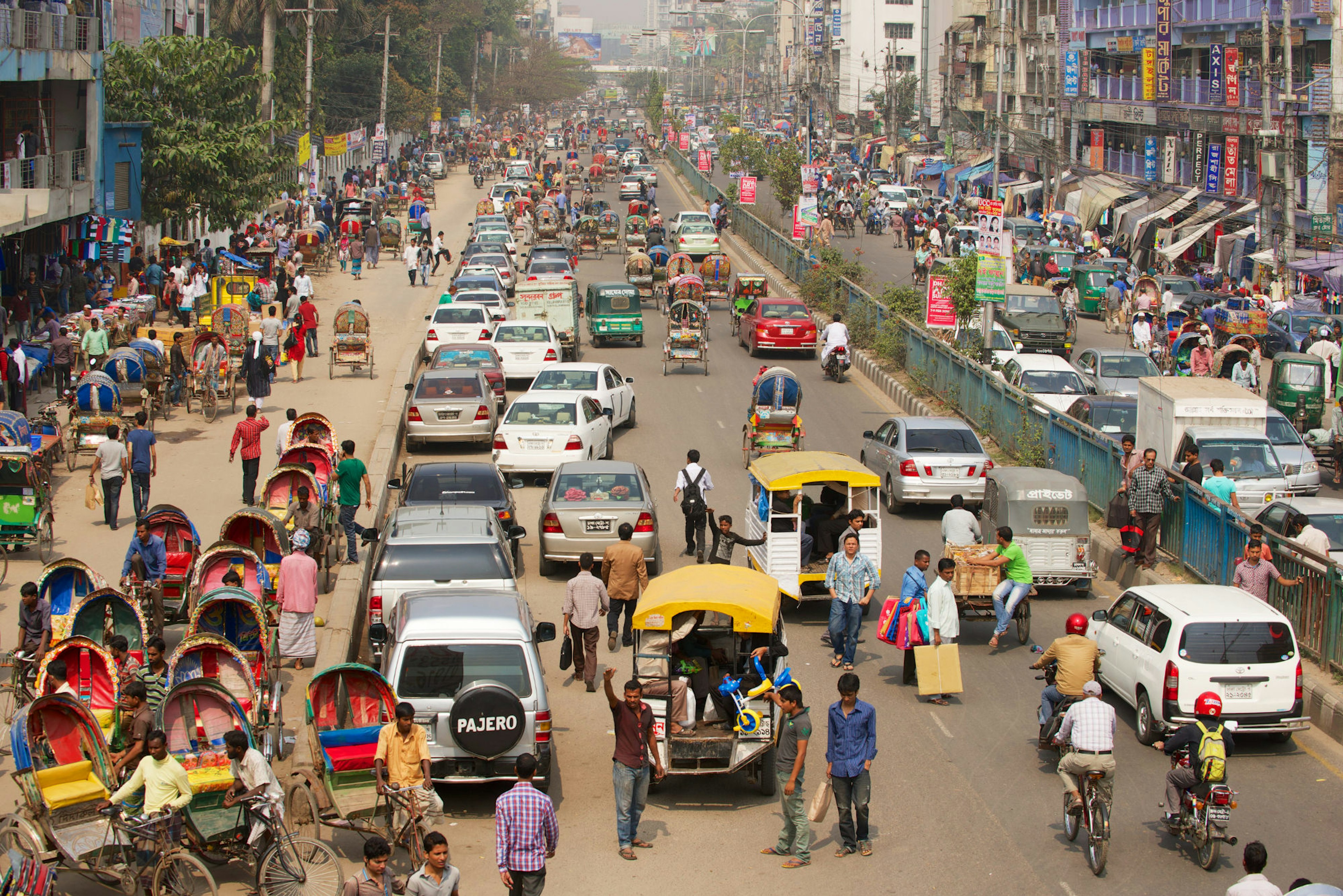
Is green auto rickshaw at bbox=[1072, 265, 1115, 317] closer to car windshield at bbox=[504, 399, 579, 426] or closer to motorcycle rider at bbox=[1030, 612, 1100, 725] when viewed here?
car windshield at bbox=[504, 399, 579, 426]

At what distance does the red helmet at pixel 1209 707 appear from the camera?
1107cm

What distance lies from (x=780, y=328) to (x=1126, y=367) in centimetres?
904

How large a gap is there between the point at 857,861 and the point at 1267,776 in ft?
14.0

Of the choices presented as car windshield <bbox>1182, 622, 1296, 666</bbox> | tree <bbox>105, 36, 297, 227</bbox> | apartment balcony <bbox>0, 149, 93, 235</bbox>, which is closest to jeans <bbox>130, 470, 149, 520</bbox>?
apartment balcony <bbox>0, 149, 93, 235</bbox>

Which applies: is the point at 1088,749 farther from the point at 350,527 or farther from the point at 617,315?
the point at 617,315

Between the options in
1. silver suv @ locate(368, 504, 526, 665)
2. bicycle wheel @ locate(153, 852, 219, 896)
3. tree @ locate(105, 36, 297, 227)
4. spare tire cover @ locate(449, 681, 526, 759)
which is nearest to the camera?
bicycle wheel @ locate(153, 852, 219, 896)

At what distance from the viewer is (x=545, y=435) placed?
71.7 feet

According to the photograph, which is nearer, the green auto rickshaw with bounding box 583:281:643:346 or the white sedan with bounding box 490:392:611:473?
the white sedan with bounding box 490:392:611:473

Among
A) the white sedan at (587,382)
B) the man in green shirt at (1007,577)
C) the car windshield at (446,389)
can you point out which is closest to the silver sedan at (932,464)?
the man in green shirt at (1007,577)

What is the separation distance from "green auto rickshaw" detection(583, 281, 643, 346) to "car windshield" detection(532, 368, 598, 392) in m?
10.8

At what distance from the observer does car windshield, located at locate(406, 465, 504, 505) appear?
18250 mm

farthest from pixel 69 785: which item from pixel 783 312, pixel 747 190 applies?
pixel 747 190

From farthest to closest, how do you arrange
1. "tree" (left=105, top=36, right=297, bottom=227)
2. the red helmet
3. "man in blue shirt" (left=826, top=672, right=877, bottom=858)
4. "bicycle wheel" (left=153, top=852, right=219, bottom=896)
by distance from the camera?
"tree" (left=105, top=36, right=297, bottom=227)
the red helmet
"man in blue shirt" (left=826, top=672, right=877, bottom=858)
"bicycle wheel" (left=153, top=852, right=219, bottom=896)

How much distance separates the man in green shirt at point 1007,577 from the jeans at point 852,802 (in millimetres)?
5069
